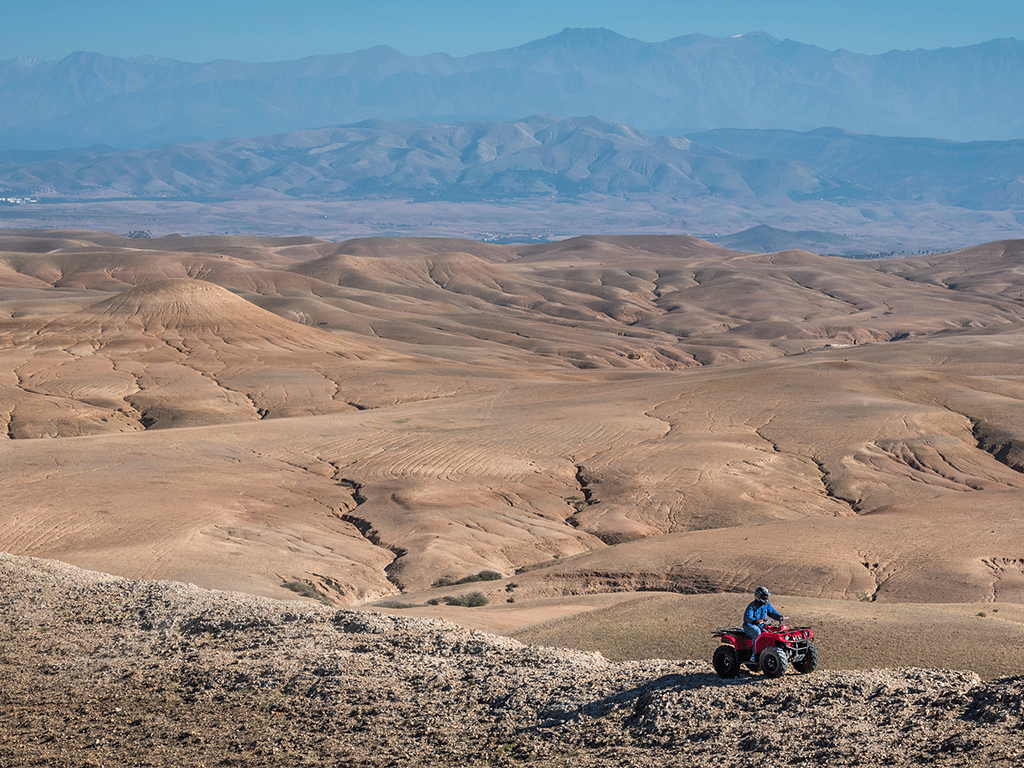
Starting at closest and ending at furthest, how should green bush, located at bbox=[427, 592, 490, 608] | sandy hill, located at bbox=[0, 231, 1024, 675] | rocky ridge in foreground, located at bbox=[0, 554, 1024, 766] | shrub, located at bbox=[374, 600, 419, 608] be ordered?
rocky ridge in foreground, located at bbox=[0, 554, 1024, 766] → shrub, located at bbox=[374, 600, 419, 608] → green bush, located at bbox=[427, 592, 490, 608] → sandy hill, located at bbox=[0, 231, 1024, 675]

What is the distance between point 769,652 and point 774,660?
0.43ft

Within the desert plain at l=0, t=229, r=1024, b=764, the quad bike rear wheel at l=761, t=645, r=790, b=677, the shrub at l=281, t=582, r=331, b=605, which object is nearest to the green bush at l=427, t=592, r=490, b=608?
the desert plain at l=0, t=229, r=1024, b=764

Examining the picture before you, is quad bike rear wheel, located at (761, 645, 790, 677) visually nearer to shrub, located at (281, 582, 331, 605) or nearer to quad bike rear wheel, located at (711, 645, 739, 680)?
quad bike rear wheel, located at (711, 645, 739, 680)

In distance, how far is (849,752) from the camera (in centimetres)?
1014

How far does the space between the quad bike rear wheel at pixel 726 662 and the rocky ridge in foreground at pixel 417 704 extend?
0.15 metres

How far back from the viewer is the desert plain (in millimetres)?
21781

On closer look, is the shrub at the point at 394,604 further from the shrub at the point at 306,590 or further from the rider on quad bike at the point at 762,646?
the rider on quad bike at the point at 762,646

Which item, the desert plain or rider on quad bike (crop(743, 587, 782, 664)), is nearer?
rider on quad bike (crop(743, 587, 782, 664))

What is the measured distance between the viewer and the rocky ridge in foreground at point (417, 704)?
34.6ft

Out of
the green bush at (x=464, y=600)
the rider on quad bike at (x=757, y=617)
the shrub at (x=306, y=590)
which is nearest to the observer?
the rider on quad bike at (x=757, y=617)

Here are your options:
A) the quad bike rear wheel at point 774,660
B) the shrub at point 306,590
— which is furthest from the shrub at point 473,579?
the quad bike rear wheel at point 774,660

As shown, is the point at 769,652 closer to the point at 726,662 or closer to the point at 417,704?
the point at 726,662

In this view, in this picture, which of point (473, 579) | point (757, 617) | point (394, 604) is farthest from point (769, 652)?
point (473, 579)

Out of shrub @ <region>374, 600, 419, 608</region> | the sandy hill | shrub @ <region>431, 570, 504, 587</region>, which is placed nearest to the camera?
shrub @ <region>374, 600, 419, 608</region>
